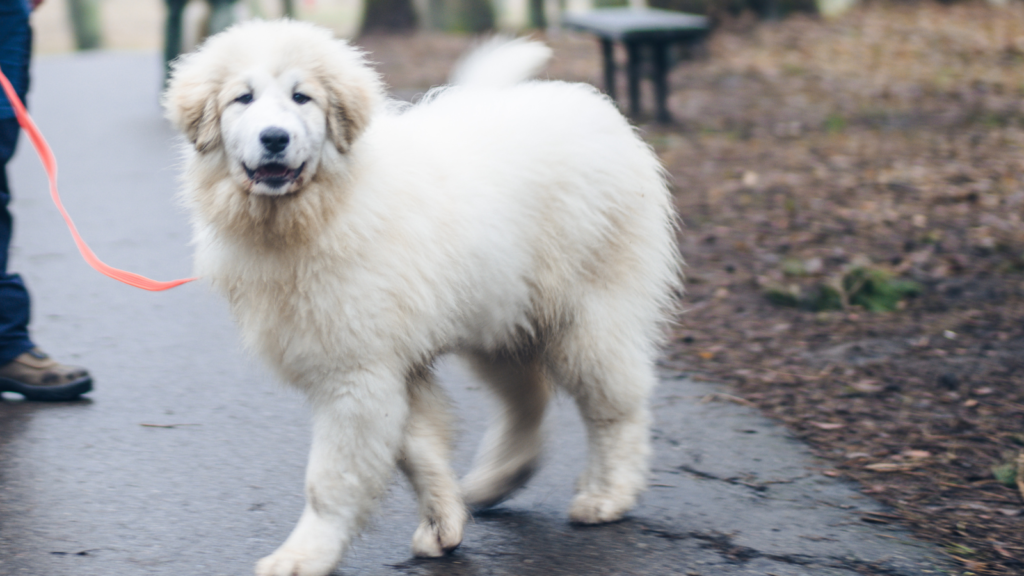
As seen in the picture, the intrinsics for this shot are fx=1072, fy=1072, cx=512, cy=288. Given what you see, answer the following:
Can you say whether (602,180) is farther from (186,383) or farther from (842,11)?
(842,11)

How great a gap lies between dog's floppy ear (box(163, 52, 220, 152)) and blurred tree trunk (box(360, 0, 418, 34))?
1842 centimetres

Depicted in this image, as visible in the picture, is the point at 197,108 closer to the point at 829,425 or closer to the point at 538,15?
the point at 829,425

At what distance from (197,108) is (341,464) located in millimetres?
1069

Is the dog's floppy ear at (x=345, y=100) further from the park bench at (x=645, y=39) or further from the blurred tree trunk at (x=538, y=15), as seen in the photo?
the blurred tree trunk at (x=538, y=15)

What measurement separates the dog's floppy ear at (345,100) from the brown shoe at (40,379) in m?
2.11

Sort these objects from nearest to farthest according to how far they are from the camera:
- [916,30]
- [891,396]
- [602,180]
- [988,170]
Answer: [602,180], [891,396], [988,170], [916,30]

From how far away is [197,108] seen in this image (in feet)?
9.76

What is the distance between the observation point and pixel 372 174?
10.2ft

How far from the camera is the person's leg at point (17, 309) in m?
4.25

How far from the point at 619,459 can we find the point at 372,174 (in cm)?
129

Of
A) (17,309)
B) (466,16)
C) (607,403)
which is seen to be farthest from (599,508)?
(466,16)

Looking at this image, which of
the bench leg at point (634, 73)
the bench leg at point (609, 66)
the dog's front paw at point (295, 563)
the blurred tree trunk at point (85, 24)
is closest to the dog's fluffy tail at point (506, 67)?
the dog's front paw at point (295, 563)

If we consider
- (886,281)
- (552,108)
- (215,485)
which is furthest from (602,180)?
(886,281)

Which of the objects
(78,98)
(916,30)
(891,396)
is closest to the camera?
A: (891,396)
